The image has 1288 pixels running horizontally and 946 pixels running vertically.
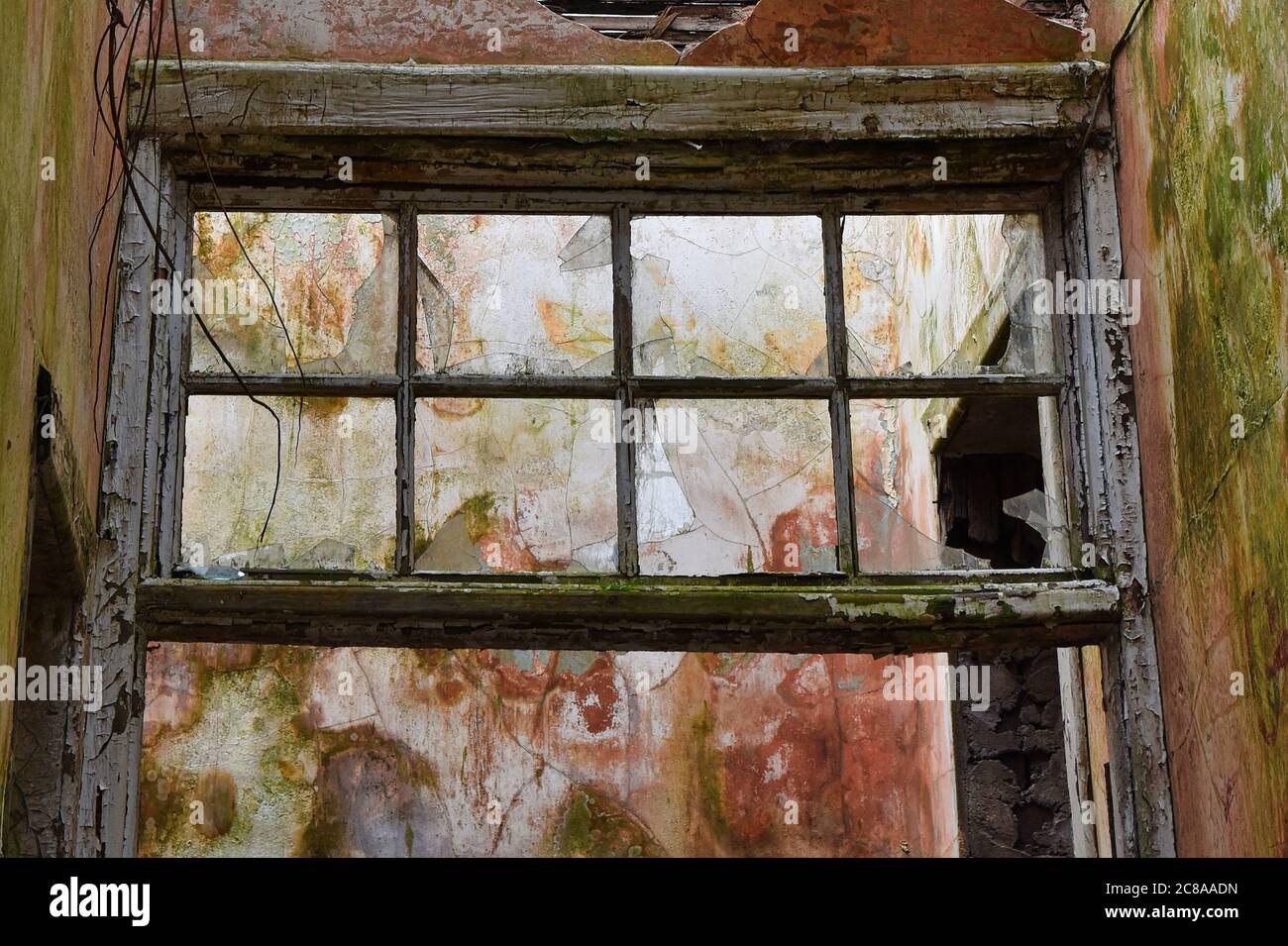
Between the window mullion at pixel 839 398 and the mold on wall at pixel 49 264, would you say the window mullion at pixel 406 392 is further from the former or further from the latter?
the window mullion at pixel 839 398

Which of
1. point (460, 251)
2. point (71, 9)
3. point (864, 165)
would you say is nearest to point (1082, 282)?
point (864, 165)

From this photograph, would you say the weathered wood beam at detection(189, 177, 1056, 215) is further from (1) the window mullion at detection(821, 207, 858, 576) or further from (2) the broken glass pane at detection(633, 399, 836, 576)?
(2) the broken glass pane at detection(633, 399, 836, 576)

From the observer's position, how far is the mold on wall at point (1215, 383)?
6.78ft

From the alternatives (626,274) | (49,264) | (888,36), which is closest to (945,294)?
(888,36)

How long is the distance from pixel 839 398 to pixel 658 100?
68cm

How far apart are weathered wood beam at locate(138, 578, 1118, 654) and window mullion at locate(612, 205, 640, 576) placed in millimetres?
72

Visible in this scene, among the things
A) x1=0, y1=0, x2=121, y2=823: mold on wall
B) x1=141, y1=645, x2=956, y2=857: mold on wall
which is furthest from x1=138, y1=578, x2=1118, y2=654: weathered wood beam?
x1=141, y1=645, x2=956, y2=857: mold on wall

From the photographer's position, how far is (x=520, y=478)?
2.96 meters

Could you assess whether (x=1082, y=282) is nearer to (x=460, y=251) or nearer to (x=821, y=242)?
(x=821, y=242)

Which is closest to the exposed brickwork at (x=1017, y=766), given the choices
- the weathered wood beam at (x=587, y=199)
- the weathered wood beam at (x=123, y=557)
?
the weathered wood beam at (x=587, y=199)

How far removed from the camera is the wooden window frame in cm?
265

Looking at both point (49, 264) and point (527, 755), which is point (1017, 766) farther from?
point (49, 264)

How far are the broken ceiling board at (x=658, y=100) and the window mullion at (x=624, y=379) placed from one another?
21cm

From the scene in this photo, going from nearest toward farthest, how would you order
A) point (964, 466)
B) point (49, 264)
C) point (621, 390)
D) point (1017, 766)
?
point (49, 264) → point (621, 390) → point (964, 466) → point (1017, 766)
